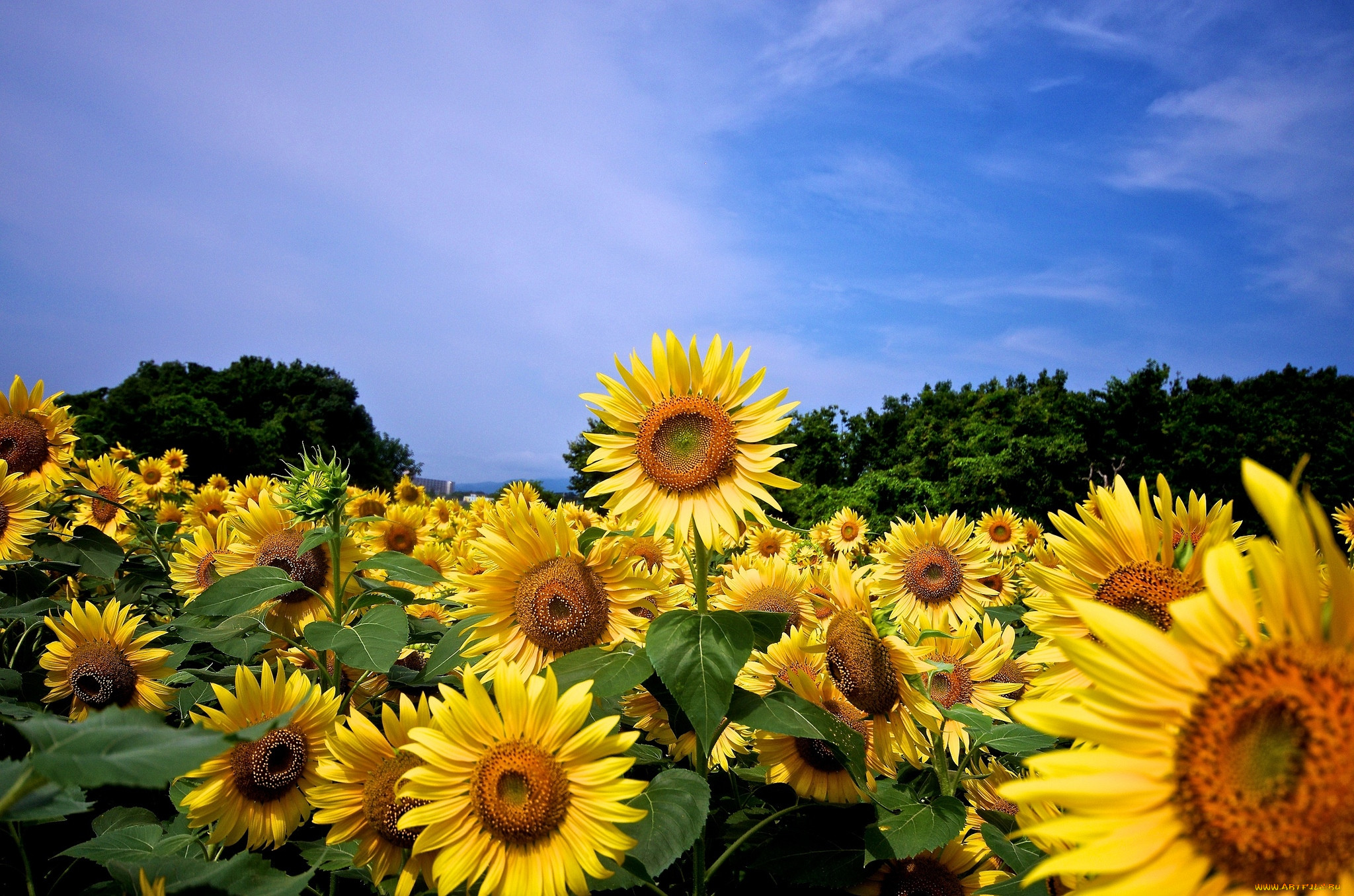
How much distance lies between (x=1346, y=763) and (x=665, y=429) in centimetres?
176

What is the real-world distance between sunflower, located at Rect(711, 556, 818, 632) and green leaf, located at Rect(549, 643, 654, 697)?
1234mm

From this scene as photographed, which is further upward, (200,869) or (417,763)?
(417,763)

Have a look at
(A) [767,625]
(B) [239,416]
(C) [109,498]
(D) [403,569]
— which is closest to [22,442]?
(C) [109,498]

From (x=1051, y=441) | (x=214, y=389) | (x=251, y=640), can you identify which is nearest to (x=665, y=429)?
(x=251, y=640)

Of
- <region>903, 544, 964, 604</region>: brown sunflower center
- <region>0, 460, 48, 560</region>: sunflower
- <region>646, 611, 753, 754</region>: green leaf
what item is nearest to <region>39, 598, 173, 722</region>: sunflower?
<region>0, 460, 48, 560</region>: sunflower

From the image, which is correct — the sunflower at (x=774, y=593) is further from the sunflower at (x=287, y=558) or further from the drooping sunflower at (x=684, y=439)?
the sunflower at (x=287, y=558)

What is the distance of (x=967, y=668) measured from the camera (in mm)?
2803

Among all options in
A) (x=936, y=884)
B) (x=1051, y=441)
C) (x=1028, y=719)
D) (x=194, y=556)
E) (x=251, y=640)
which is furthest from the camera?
(x=1051, y=441)

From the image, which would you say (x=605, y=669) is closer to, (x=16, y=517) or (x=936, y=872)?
(x=936, y=872)

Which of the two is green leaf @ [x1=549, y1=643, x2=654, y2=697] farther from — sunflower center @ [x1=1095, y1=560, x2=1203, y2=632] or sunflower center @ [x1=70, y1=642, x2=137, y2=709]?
sunflower center @ [x1=70, y1=642, x2=137, y2=709]

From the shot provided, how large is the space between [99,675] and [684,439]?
2.56m

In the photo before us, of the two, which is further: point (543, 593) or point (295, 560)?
point (295, 560)

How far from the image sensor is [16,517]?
139 inches

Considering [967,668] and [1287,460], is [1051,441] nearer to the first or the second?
[1287,460]
